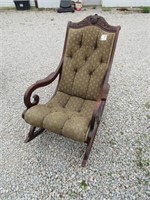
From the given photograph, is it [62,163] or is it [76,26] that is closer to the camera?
[62,163]

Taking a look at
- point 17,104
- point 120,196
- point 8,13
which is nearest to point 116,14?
point 8,13

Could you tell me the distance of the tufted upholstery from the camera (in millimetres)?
2012

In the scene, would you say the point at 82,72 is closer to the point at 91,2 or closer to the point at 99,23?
the point at 99,23

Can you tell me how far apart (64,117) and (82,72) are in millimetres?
615

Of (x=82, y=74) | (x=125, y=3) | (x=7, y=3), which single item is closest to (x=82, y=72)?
(x=82, y=74)

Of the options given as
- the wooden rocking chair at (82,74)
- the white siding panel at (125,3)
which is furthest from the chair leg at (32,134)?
the white siding panel at (125,3)

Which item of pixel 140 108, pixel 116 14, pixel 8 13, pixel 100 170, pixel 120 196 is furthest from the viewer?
pixel 8 13

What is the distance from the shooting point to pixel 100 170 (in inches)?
70.3

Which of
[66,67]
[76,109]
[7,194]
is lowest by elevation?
[7,194]

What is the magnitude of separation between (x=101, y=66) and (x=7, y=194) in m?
1.46

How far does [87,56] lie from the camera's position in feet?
6.98

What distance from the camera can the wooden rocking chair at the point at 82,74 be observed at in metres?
1.91

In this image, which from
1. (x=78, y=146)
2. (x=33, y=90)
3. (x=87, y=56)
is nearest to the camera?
(x=33, y=90)

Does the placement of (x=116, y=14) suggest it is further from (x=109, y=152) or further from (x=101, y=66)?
(x=109, y=152)
